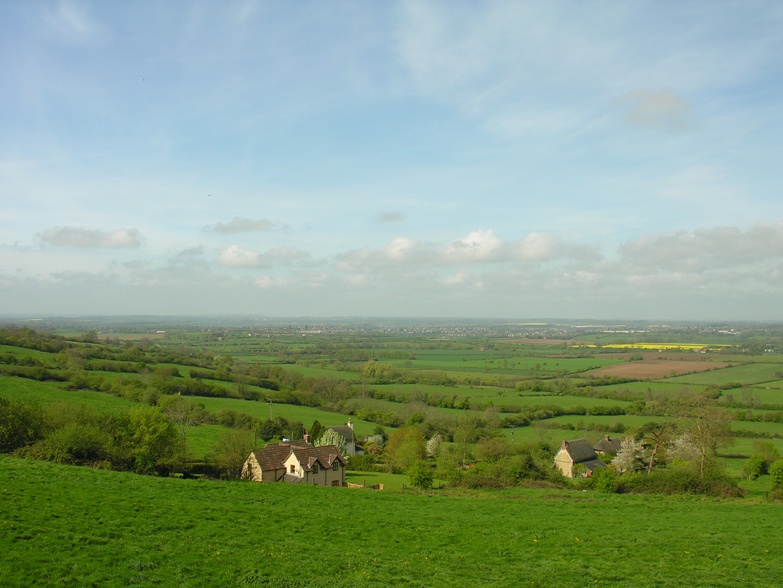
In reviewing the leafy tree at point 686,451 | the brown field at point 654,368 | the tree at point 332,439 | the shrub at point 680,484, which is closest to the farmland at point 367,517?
the shrub at point 680,484

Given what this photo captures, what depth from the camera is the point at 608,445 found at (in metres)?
53.9

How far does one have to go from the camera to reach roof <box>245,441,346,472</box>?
3566 centimetres

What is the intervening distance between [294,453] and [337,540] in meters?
21.0

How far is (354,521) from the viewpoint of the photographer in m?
19.7

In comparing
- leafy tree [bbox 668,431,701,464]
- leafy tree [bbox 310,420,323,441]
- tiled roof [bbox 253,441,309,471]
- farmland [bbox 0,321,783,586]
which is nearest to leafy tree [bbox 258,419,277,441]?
farmland [bbox 0,321,783,586]

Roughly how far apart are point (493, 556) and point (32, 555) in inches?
460

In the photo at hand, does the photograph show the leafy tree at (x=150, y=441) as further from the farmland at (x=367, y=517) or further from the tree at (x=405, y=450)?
the tree at (x=405, y=450)

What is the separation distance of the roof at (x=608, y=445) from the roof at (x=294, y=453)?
28512mm

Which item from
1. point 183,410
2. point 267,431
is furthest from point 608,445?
point 183,410

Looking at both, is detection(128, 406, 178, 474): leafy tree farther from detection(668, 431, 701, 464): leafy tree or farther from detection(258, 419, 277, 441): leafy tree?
detection(668, 431, 701, 464): leafy tree

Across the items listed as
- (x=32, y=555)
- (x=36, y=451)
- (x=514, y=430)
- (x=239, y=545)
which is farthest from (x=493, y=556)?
(x=514, y=430)

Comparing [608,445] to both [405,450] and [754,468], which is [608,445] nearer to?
[754,468]

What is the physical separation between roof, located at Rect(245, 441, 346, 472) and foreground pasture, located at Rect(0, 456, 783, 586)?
10848 mm

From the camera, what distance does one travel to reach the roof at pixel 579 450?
48969 millimetres
